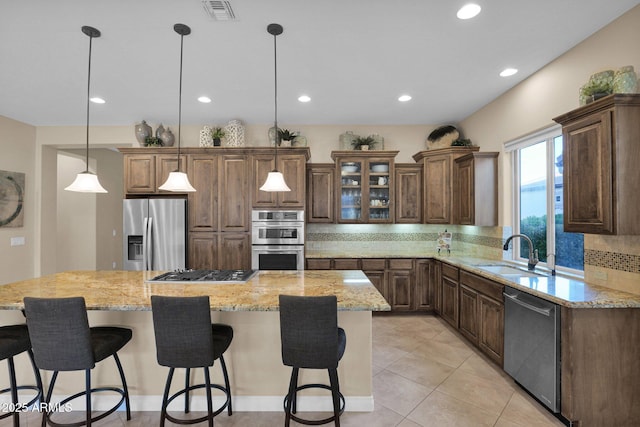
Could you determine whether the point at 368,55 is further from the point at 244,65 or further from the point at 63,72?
the point at 63,72

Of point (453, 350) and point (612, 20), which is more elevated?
point (612, 20)

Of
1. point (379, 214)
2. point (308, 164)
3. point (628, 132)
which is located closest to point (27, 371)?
point (308, 164)

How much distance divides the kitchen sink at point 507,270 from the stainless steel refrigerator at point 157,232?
12.1 ft

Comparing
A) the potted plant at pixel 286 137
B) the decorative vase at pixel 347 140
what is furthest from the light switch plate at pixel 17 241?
the decorative vase at pixel 347 140

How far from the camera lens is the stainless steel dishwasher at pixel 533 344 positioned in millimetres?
2105

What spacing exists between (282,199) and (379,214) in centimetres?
151

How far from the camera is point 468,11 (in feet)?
7.07

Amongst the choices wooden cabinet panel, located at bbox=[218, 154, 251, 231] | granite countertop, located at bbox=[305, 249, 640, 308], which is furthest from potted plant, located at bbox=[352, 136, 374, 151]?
granite countertop, located at bbox=[305, 249, 640, 308]

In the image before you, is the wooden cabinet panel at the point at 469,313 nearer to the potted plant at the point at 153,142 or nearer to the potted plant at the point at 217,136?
the potted plant at the point at 217,136

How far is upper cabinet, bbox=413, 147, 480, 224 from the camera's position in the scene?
167 inches

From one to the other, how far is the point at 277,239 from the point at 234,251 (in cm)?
62

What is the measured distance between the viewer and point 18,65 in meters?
2.91

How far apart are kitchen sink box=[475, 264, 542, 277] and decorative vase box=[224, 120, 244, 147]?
347cm

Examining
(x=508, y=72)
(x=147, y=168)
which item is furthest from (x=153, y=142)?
(x=508, y=72)
